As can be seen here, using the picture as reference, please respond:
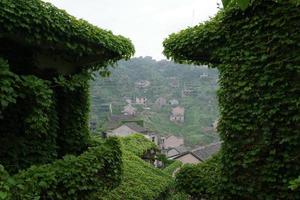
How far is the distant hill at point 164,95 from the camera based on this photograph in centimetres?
8481

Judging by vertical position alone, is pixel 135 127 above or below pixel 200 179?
below

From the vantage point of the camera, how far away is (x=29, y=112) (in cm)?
677

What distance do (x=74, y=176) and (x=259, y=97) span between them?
3707mm

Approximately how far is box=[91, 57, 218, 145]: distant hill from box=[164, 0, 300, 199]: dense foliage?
6717 cm

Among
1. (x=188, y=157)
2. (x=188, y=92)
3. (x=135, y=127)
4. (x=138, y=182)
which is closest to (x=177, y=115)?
(x=188, y=92)

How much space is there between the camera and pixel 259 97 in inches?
274

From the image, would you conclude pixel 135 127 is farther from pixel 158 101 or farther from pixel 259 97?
pixel 158 101

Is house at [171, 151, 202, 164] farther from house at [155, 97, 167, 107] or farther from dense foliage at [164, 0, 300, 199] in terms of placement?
house at [155, 97, 167, 107]

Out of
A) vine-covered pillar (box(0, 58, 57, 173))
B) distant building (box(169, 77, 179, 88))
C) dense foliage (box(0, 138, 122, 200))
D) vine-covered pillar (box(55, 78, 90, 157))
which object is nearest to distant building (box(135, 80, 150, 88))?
distant building (box(169, 77, 179, 88))

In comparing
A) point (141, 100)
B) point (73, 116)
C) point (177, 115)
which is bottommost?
point (177, 115)

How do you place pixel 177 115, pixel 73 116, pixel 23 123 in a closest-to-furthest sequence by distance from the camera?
Result: pixel 23 123, pixel 73 116, pixel 177 115

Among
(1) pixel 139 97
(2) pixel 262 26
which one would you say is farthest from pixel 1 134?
(1) pixel 139 97

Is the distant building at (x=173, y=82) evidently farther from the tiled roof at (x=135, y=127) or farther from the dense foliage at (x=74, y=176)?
the dense foliage at (x=74, y=176)

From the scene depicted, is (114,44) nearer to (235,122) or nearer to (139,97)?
(235,122)
